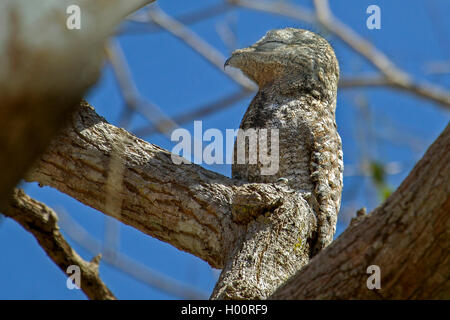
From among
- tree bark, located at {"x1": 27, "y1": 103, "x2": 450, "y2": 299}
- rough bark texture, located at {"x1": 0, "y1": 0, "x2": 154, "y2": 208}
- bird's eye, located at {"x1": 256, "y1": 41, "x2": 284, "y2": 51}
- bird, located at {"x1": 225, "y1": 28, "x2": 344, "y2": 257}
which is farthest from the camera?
bird's eye, located at {"x1": 256, "y1": 41, "x2": 284, "y2": 51}

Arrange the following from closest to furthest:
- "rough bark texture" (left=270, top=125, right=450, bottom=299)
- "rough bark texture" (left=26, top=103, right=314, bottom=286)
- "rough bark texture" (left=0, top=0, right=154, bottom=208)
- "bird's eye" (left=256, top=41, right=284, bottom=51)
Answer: "rough bark texture" (left=0, top=0, right=154, bottom=208) → "rough bark texture" (left=270, top=125, right=450, bottom=299) → "rough bark texture" (left=26, top=103, right=314, bottom=286) → "bird's eye" (left=256, top=41, right=284, bottom=51)

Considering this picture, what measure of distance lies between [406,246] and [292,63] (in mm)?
2624

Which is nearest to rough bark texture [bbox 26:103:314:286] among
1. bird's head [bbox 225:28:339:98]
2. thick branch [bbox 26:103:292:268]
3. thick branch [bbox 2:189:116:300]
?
thick branch [bbox 26:103:292:268]

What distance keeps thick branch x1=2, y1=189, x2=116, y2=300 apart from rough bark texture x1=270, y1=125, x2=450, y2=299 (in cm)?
188

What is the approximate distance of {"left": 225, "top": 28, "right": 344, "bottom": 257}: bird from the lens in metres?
3.97

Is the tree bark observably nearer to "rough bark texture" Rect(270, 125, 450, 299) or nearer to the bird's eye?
"rough bark texture" Rect(270, 125, 450, 299)

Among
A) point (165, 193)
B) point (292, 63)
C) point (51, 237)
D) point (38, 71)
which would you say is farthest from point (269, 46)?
point (38, 71)

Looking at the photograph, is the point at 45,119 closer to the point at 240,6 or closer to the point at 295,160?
the point at 295,160

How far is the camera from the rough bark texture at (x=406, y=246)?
2.31 metres

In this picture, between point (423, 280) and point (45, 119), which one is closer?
point (45, 119)

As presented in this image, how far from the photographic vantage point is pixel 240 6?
26.1 feet

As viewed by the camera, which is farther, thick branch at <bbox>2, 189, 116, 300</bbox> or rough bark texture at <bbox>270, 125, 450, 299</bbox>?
thick branch at <bbox>2, 189, 116, 300</bbox>

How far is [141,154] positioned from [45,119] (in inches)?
108
